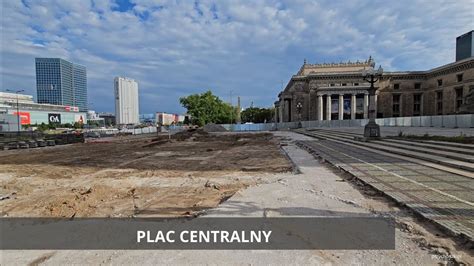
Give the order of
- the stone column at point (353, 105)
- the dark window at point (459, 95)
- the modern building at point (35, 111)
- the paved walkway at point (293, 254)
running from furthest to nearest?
the modern building at point (35, 111) → the stone column at point (353, 105) → the dark window at point (459, 95) → the paved walkway at point (293, 254)

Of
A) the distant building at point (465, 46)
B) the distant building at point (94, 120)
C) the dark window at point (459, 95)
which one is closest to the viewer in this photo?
the dark window at point (459, 95)

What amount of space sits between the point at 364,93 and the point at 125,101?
13155 centimetres

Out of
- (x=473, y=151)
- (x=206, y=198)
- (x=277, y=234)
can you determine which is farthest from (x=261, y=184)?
(x=473, y=151)

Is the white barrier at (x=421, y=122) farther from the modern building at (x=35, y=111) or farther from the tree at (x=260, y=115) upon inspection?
the modern building at (x=35, y=111)

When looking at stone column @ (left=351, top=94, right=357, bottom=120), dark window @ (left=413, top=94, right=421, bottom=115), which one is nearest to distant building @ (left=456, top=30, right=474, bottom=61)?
dark window @ (left=413, top=94, right=421, bottom=115)

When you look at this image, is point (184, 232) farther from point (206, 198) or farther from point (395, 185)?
point (395, 185)

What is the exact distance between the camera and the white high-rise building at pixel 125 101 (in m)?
145

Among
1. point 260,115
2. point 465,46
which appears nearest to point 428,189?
point 465,46

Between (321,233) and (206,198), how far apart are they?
300 centimetres

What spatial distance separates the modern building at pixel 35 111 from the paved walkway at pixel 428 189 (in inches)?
4351

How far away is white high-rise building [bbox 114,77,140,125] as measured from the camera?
145m

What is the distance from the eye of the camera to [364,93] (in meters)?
63.9

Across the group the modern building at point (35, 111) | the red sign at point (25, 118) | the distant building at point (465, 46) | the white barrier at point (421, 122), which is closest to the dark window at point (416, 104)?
the distant building at point (465, 46)

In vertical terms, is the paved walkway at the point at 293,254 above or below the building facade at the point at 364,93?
below
